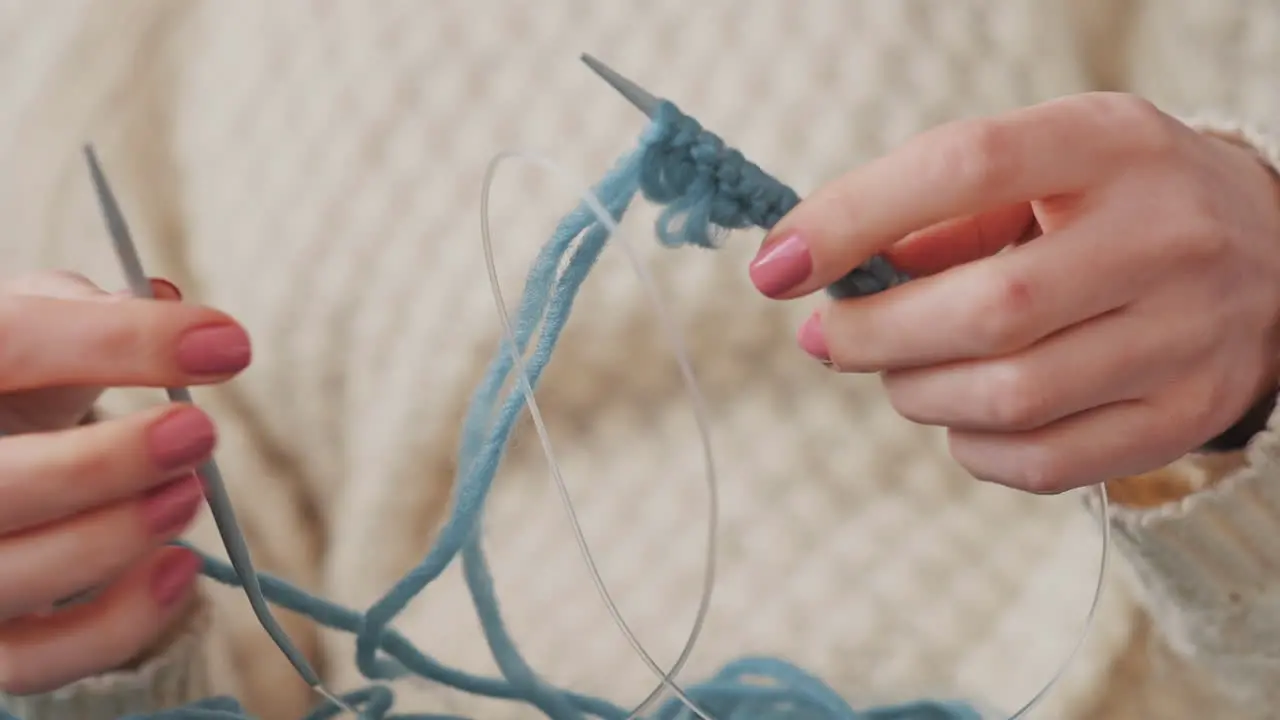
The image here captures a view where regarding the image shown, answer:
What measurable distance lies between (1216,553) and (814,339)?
0.22m

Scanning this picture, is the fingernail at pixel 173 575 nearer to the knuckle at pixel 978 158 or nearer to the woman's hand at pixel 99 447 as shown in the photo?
the woman's hand at pixel 99 447

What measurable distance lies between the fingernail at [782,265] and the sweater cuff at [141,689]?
0.36 metres

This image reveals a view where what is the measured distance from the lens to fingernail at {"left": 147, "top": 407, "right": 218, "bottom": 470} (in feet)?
1.25

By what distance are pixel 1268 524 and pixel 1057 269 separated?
19 centimetres

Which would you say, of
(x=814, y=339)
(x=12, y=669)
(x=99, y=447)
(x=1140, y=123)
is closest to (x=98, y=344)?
(x=99, y=447)

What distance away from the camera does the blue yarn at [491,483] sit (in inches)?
15.1

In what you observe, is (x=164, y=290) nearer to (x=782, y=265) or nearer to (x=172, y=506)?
(x=172, y=506)

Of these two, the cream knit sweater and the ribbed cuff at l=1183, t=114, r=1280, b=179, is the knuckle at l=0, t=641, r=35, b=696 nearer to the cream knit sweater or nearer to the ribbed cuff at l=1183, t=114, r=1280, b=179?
the cream knit sweater

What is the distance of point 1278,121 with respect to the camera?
51 centimetres

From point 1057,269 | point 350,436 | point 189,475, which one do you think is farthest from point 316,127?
point 1057,269

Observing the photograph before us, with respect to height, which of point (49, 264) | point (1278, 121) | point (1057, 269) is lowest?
point (49, 264)

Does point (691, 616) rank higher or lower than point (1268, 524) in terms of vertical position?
lower

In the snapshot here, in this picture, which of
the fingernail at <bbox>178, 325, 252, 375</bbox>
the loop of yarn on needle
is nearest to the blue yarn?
the loop of yarn on needle

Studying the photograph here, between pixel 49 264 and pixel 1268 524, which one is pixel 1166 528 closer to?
pixel 1268 524
